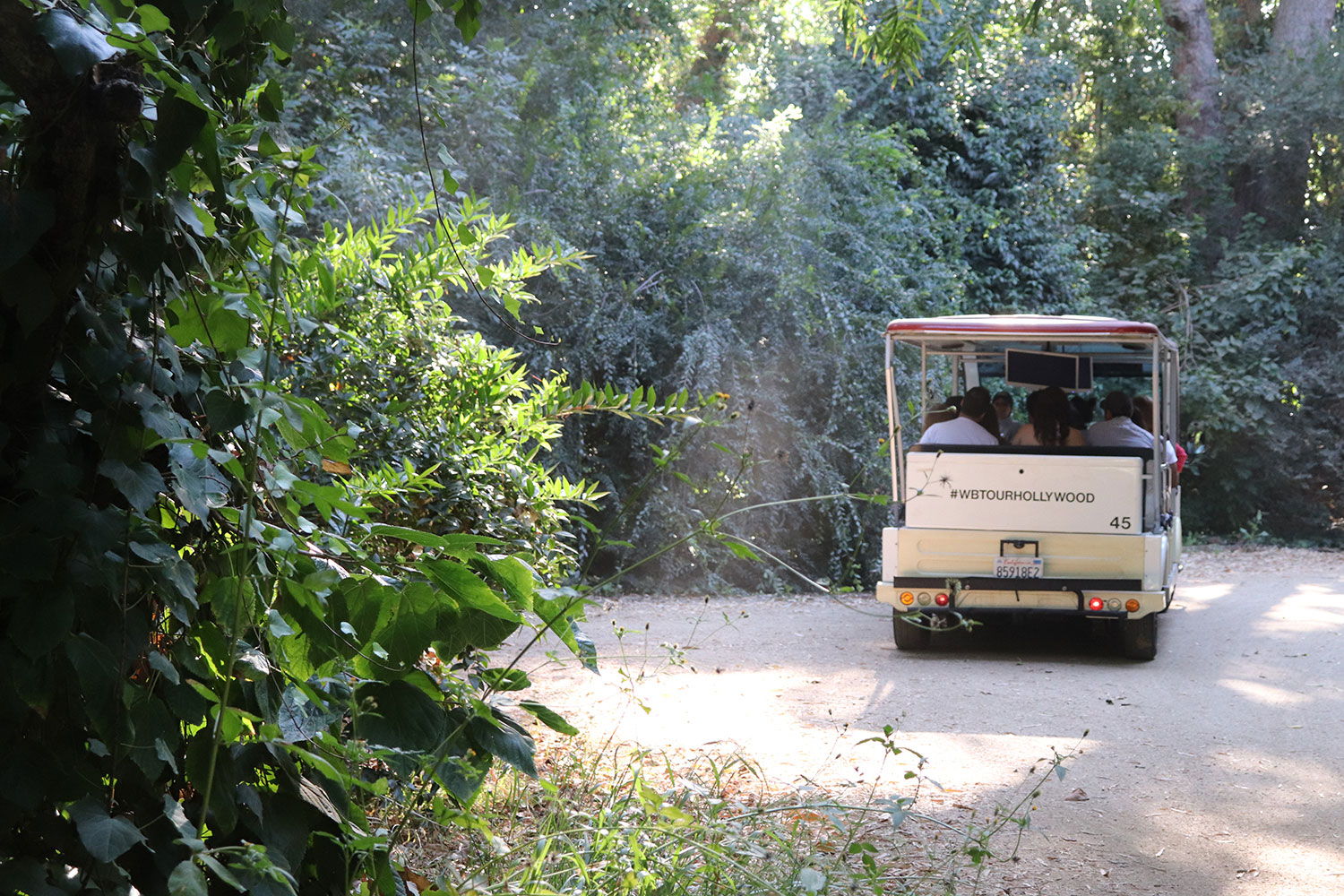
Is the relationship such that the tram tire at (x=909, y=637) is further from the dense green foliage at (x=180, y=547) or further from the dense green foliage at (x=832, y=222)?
the dense green foliage at (x=180, y=547)

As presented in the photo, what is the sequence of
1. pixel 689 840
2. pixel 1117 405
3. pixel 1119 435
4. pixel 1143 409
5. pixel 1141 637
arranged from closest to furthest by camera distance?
pixel 689 840, pixel 1141 637, pixel 1119 435, pixel 1117 405, pixel 1143 409

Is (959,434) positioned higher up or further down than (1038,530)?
Result: higher up

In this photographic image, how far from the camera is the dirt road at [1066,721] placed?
460 cm

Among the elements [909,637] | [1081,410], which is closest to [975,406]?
[1081,410]

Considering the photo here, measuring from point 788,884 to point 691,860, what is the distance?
0.41 metres

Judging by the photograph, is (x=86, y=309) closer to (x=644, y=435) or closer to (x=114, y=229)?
(x=114, y=229)

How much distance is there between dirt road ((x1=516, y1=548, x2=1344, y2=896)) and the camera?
15.1ft

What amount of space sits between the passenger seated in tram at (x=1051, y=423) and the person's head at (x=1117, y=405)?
0.53 m

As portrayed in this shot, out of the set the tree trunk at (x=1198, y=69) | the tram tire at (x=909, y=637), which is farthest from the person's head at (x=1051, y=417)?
the tree trunk at (x=1198, y=69)

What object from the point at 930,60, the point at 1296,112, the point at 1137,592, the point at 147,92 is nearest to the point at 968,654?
the point at 1137,592

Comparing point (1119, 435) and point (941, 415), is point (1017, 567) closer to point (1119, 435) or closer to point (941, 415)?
point (1119, 435)

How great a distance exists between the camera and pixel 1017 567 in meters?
8.58

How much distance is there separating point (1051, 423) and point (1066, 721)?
11.5 ft

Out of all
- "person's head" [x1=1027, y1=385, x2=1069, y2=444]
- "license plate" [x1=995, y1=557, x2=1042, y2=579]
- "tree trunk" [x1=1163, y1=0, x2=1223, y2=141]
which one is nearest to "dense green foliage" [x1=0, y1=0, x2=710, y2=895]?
"license plate" [x1=995, y1=557, x2=1042, y2=579]
